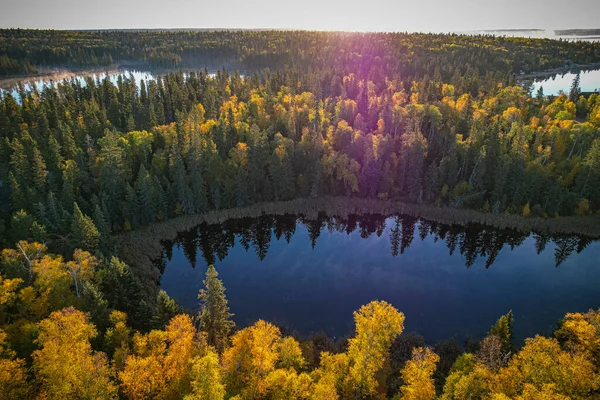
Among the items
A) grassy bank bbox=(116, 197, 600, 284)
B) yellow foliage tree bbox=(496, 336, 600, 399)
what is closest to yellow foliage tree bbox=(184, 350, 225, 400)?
yellow foliage tree bbox=(496, 336, 600, 399)

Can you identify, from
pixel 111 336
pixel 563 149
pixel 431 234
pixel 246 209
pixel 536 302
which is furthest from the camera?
pixel 563 149

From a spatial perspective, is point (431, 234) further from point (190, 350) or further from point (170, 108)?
point (170, 108)

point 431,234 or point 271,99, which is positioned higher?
point 271,99

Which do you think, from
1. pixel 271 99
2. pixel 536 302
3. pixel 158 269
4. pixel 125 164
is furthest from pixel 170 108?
pixel 536 302

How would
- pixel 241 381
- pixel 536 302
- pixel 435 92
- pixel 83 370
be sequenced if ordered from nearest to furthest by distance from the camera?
pixel 83 370 → pixel 241 381 → pixel 536 302 → pixel 435 92

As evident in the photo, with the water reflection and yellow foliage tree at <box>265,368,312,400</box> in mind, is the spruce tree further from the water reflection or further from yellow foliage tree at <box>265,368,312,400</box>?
the water reflection

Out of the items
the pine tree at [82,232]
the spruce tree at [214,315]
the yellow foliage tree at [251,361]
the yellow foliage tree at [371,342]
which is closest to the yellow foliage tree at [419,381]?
the yellow foliage tree at [371,342]

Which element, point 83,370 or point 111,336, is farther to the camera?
point 111,336
